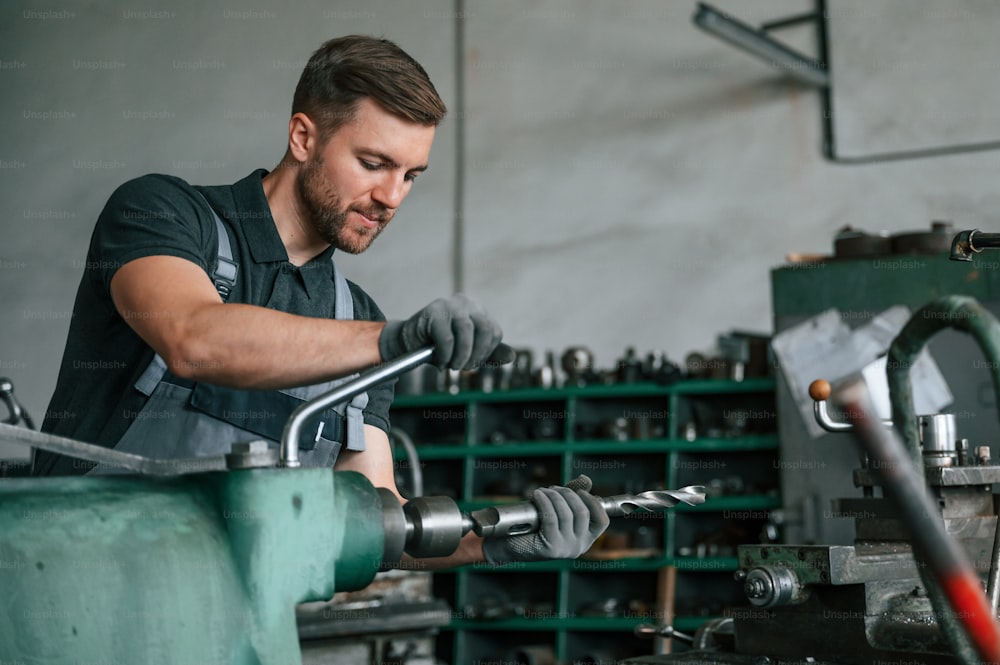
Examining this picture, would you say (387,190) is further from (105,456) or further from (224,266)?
(105,456)

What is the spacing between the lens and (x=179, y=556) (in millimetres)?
790

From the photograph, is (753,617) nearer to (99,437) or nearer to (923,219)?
(99,437)

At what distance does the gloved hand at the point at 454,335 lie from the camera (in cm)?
91

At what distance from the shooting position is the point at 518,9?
5012 millimetres

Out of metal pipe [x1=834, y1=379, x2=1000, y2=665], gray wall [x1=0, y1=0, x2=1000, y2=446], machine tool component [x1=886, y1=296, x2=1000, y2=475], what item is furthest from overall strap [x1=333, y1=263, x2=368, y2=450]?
gray wall [x1=0, y1=0, x2=1000, y2=446]

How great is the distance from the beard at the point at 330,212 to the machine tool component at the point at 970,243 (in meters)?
0.74

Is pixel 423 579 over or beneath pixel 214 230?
beneath

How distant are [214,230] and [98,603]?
629mm

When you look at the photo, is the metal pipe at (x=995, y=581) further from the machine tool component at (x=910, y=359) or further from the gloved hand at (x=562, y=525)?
the gloved hand at (x=562, y=525)

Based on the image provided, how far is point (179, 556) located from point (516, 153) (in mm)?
4258

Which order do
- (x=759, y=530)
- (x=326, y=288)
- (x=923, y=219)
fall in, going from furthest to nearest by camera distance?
(x=923, y=219) < (x=759, y=530) < (x=326, y=288)

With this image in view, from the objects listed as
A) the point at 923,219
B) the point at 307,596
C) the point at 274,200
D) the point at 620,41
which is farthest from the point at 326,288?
the point at 620,41

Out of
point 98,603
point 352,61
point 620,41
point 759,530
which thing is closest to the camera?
point 98,603

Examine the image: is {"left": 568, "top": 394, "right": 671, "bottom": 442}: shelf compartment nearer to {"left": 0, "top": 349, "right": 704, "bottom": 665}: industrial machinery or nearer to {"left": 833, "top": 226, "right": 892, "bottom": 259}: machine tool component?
{"left": 833, "top": 226, "right": 892, "bottom": 259}: machine tool component
